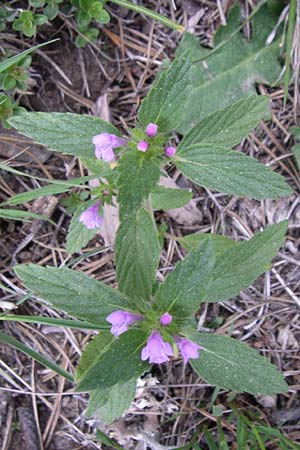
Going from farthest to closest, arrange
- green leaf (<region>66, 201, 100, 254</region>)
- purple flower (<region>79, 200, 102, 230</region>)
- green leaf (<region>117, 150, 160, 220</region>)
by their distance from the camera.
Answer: green leaf (<region>66, 201, 100, 254</region>), purple flower (<region>79, 200, 102, 230</region>), green leaf (<region>117, 150, 160, 220</region>)

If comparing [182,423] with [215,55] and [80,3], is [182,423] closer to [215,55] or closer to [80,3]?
[215,55]

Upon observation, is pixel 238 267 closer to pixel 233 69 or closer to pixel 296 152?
pixel 296 152

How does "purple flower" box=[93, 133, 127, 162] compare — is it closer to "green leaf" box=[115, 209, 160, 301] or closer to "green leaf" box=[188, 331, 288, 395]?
"green leaf" box=[115, 209, 160, 301]

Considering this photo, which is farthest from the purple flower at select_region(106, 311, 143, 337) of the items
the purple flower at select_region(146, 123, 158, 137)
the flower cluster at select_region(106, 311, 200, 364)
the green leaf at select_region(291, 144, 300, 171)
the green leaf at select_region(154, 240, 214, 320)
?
the green leaf at select_region(291, 144, 300, 171)

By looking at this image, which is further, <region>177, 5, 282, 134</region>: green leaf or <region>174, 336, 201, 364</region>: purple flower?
<region>177, 5, 282, 134</region>: green leaf

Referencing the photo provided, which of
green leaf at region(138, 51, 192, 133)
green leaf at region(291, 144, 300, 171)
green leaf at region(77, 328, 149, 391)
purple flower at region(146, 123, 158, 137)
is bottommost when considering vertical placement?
green leaf at region(77, 328, 149, 391)

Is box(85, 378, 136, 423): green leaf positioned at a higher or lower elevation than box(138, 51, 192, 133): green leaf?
lower

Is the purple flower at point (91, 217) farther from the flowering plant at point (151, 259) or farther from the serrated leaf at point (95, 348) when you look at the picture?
the serrated leaf at point (95, 348)

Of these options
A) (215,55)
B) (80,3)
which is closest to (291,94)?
(215,55)
